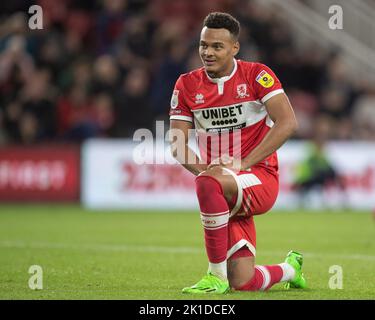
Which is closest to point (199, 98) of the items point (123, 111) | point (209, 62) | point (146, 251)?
point (209, 62)

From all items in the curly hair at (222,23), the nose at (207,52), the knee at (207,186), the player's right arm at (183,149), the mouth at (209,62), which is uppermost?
the curly hair at (222,23)

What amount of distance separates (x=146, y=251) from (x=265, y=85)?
3.41m

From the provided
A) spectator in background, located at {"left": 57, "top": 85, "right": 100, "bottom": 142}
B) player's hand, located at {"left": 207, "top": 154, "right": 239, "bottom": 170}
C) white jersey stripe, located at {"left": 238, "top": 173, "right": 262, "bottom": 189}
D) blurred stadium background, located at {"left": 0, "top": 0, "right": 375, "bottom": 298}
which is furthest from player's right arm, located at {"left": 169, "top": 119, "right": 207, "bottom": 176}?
spectator in background, located at {"left": 57, "top": 85, "right": 100, "bottom": 142}

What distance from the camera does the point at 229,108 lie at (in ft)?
22.7

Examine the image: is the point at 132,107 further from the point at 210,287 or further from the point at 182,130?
the point at 210,287

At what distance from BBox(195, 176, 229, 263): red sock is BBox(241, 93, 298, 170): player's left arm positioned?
359 mm

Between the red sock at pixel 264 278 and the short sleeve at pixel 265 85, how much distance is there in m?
1.19

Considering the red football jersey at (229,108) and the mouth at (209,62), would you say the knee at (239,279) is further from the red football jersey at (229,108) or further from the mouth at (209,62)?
the mouth at (209,62)

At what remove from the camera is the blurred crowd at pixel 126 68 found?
54.6 feet

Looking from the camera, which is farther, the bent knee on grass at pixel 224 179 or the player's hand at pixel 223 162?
the player's hand at pixel 223 162

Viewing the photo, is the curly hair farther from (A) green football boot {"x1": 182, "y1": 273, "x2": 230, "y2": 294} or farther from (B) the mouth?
(A) green football boot {"x1": 182, "y1": 273, "x2": 230, "y2": 294}

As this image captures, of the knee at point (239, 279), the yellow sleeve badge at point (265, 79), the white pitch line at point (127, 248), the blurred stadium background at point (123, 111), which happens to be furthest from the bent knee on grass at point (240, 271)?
the blurred stadium background at point (123, 111)

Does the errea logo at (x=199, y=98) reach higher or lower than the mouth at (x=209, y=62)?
lower
